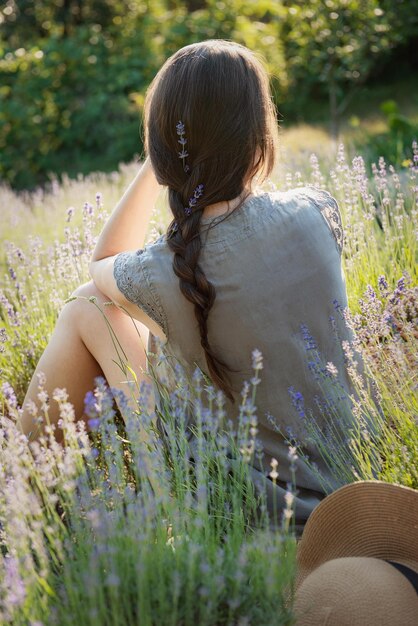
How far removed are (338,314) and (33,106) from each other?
1016 centimetres

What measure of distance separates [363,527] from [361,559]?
0.13m

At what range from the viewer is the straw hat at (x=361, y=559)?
1.56 m

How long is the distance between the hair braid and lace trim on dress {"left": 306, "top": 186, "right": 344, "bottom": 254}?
1.10 feet

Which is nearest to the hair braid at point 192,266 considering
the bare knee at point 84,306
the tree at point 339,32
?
the bare knee at point 84,306

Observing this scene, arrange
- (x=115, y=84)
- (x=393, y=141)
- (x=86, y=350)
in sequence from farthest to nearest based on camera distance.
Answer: (x=115, y=84), (x=393, y=141), (x=86, y=350)

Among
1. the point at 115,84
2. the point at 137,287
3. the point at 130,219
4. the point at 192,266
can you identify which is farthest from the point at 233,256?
the point at 115,84

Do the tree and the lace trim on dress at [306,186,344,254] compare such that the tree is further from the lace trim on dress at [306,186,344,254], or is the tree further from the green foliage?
the lace trim on dress at [306,186,344,254]

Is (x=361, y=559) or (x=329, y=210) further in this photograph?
(x=329, y=210)

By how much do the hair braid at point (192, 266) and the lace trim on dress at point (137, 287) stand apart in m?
0.10

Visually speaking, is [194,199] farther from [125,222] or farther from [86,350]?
[86,350]

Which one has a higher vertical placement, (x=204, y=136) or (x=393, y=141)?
(x=204, y=136)

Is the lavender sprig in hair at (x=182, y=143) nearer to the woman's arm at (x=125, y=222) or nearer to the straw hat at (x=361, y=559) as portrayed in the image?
the woman's arm at (x=125, y=222)

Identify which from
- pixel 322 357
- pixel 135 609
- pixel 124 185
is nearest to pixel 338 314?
pixel 322 357

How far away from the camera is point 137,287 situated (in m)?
2.10
